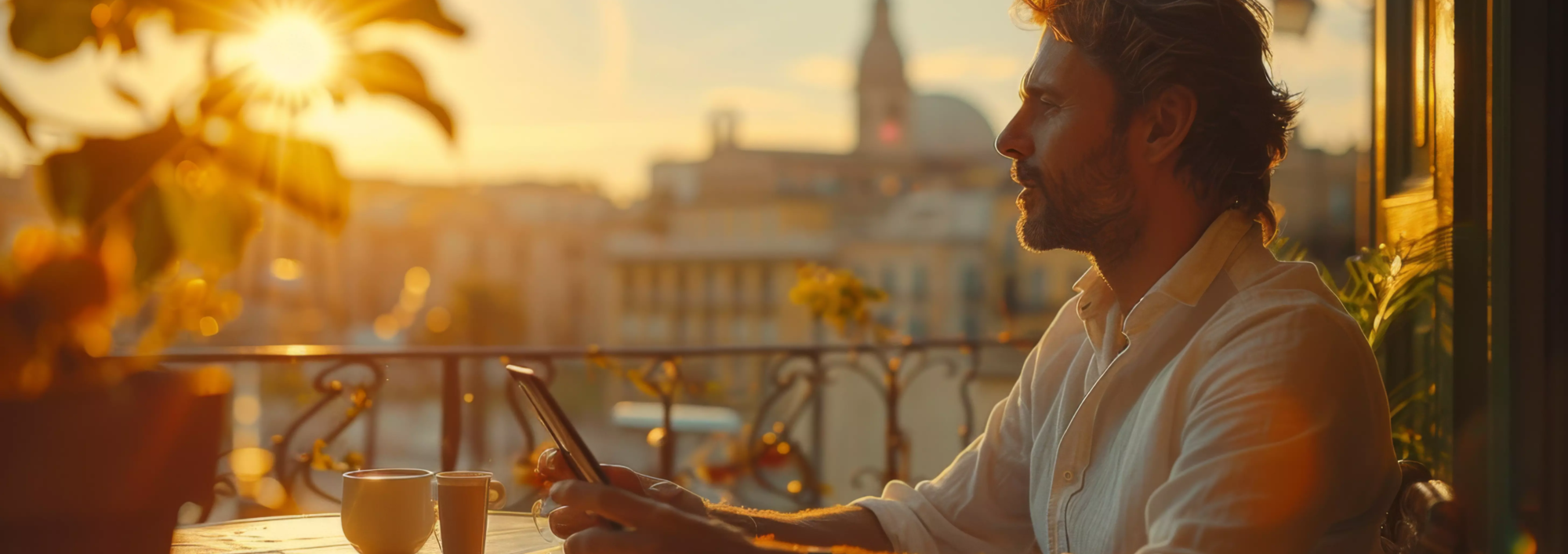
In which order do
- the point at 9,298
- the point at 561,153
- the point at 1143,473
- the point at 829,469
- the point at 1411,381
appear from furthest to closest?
the point at 561,153
the point at 829,469
the point at 1411,381
the point at 1143,473
the point at 9,298

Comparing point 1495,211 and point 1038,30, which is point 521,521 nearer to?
point 1038,30

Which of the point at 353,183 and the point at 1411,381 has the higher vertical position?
the point at 353,183

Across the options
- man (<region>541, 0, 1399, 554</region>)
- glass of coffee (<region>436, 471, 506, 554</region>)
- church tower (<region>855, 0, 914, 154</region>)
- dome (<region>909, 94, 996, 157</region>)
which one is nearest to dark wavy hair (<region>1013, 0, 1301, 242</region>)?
man (<region>541, 0, 1399, 554</region>)

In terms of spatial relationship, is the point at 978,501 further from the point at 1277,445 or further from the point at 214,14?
the point at 214,14

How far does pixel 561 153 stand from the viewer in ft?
278

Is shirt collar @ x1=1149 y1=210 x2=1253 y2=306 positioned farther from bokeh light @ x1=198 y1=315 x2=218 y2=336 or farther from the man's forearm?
bokeh light @ x1=198 y1=315 x2=218 y2=336

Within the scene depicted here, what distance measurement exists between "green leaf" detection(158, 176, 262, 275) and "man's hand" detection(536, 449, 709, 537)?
27.7 inches

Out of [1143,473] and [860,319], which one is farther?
[860,319]

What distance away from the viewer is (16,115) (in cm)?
65

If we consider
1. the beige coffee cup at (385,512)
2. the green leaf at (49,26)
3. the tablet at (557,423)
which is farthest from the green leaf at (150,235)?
the beige coffee cup at (385,512)

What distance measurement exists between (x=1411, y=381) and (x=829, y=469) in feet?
139

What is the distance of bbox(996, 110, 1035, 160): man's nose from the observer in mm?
1573

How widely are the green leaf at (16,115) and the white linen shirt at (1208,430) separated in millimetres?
967

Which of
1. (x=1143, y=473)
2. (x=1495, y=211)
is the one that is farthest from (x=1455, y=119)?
(x=1143, y=473)
